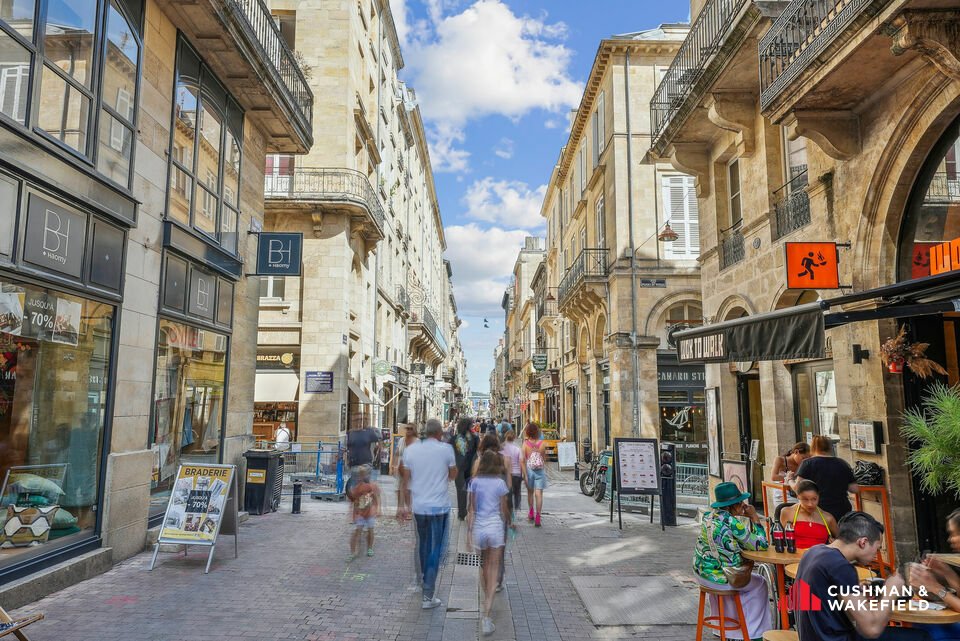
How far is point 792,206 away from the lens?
10500mm

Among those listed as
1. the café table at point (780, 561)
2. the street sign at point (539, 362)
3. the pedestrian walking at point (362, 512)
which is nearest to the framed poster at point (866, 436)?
the café table at point (780, 561)

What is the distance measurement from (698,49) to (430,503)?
11035mm

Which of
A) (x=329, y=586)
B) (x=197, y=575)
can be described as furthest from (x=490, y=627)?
(x=197, y=575)

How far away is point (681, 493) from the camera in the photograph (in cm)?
1439

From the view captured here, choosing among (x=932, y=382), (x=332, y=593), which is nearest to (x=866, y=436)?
(x=932, y=382)

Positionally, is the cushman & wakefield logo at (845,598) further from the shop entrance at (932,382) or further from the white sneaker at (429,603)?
the shop entrance at (932,382)

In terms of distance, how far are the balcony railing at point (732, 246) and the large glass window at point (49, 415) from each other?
10.8 meters

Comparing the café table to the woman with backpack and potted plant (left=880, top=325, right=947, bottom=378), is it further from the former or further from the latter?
the woman with backpack

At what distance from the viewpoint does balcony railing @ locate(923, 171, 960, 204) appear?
7180mm

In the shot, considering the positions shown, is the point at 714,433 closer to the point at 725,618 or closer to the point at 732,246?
the point at 732,246

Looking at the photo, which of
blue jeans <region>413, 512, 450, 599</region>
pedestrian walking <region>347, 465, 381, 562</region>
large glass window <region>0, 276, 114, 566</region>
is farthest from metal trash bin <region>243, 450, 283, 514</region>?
blue jeans <region>413, 512, 450, 599</region>

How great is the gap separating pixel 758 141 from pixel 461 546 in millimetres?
8696

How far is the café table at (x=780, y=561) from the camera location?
507 cm

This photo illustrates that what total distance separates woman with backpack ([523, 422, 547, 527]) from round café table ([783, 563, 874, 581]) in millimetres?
6419
